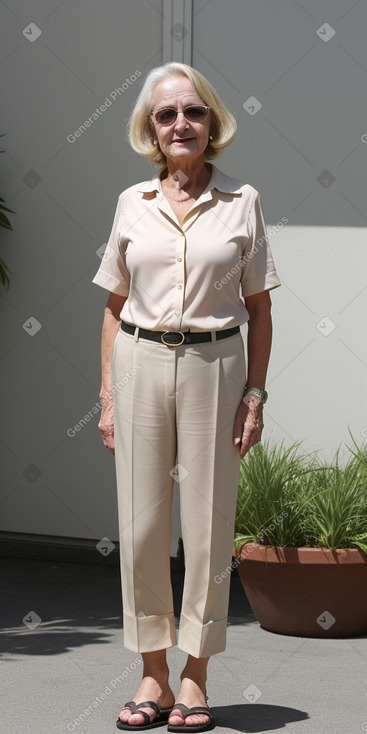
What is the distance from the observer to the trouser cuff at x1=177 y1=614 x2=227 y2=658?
3600 millimetres

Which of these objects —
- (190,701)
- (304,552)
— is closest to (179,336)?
(190,701)

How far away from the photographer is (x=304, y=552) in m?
4.87

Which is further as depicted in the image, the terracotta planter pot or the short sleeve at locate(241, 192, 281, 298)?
the terracotta planter pot

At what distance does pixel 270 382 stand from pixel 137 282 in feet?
7.86

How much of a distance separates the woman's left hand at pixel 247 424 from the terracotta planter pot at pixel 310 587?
1386 mm

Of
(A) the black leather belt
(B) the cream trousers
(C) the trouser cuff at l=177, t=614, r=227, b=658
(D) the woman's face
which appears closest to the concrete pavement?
(C) the trouser cuff at l=177, t=614, r=227, b=658

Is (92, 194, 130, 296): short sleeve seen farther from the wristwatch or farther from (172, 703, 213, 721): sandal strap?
(172, 703, 213, 721): sandal strap

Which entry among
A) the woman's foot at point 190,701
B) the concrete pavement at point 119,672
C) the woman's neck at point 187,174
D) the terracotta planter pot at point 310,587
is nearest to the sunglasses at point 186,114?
the woman's neck at point 187,174

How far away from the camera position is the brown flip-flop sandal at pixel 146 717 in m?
3.66

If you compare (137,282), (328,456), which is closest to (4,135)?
(328,456)

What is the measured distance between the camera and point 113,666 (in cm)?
448

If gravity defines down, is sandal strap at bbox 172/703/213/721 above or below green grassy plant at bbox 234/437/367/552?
below

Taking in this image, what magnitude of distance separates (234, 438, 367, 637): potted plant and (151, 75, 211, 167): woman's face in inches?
73.3

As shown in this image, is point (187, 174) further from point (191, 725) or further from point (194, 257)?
point (191, 725)
